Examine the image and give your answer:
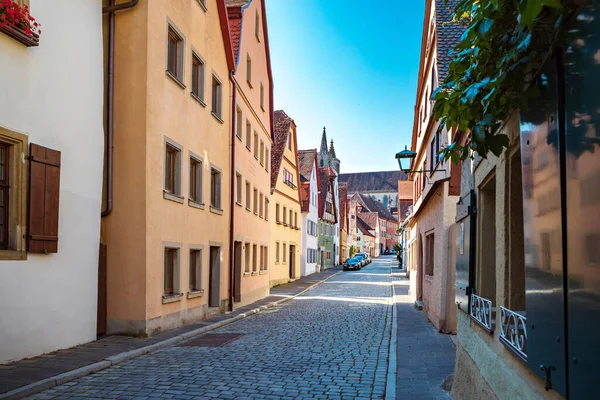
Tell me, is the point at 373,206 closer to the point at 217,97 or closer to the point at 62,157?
the point at 217,97

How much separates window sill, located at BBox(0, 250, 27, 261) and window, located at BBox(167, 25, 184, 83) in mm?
6496

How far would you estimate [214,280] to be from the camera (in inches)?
690

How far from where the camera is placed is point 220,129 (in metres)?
17.9

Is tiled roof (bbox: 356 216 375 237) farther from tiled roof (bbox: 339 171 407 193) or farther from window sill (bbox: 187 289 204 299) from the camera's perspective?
window sill (bbox: 187 289 204 299)

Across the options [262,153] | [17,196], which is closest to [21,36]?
[17,196]

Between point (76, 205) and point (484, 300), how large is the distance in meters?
8.21

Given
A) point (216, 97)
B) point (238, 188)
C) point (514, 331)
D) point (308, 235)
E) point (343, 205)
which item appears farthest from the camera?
point (343, 205)

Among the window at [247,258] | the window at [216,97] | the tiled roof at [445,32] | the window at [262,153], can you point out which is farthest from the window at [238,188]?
the tiled roof at [445,32]

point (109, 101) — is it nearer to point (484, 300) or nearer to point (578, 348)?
point (484, 300)

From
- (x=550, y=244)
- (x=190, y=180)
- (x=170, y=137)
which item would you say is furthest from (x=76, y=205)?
(x=550, y=244)

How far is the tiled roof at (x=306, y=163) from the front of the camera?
44.9 meters

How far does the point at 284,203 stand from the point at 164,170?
73.5 ft

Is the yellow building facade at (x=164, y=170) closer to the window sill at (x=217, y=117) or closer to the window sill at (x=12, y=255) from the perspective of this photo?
the window sill at (x=217, y=117)

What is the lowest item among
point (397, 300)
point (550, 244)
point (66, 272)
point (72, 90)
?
point (397, 300)
